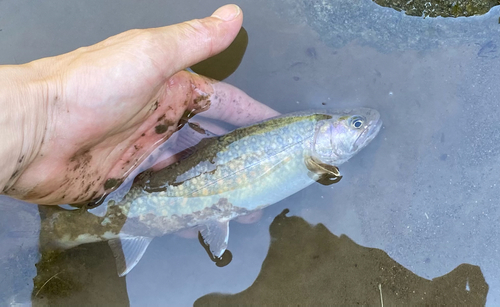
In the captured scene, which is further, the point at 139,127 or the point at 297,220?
the point at 297,220

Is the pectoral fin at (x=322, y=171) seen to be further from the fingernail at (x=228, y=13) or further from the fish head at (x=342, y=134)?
the fingernail at (x=228, y=13)

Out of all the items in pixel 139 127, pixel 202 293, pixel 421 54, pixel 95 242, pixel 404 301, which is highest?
pixel 421 54

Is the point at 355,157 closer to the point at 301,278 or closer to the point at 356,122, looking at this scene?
the point at 356,122

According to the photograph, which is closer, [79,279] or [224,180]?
[224,180]

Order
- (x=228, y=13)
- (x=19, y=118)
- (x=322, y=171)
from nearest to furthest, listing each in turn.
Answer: (x=19, y=118)
(x=228, y=13)
(x=322, y=171)

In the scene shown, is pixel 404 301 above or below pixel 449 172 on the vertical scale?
below

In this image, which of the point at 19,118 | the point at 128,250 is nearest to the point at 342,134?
the point at 128,250

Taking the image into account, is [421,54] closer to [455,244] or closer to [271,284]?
[455,244]

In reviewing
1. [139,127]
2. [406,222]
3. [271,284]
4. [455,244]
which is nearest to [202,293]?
[271,284]

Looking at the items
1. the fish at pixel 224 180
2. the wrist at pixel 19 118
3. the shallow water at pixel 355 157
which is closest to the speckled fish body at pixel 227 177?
the fish at pixel 224 180
